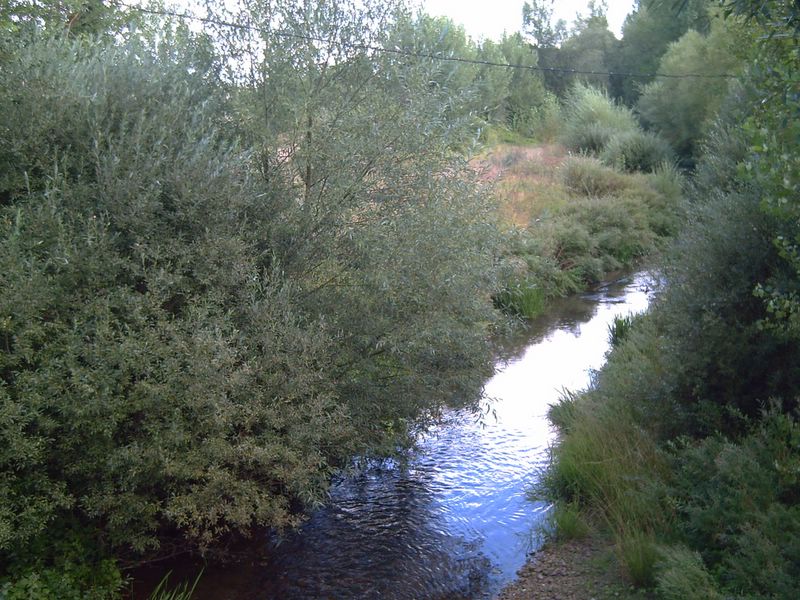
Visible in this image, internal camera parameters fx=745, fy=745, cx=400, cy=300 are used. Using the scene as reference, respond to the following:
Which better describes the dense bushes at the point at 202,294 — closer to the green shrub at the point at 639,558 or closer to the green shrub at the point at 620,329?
the green shrub at the point at 639,558

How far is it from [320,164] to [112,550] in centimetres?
404

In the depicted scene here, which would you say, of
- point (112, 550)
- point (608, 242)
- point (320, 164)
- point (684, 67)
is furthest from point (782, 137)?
point (684, 67)

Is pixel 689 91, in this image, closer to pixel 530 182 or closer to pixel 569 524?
pixel 530 182

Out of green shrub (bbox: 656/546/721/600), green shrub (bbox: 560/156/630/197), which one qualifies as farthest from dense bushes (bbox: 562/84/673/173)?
green shrub (bbox: 656/546/721/600)

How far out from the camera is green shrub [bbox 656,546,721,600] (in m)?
4.69

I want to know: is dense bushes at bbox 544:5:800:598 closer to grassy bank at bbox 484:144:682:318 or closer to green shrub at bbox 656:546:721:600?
green shrub at bbox 656:546:721:600

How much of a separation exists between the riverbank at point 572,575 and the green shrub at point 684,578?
397 millimetres

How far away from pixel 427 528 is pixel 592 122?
29.6m

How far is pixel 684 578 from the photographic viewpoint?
4.82m

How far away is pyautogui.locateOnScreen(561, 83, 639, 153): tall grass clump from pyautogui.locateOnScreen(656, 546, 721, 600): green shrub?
1112 inches

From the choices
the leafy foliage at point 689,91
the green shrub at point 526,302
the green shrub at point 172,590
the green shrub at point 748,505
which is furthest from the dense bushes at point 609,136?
the green shrub at point 172,590

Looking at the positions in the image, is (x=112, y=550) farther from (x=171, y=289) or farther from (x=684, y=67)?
(x=684, y=67)

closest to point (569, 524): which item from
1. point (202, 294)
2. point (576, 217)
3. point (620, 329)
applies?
point (202, 294)

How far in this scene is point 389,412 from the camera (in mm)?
7531
